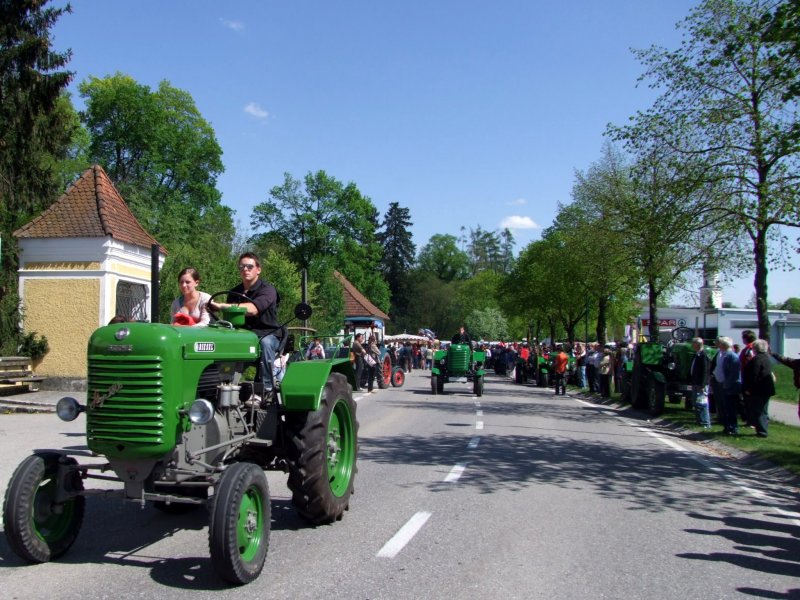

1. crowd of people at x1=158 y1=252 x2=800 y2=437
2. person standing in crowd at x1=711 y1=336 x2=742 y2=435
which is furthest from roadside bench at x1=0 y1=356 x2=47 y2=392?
person standing in crowd at x1=711 y1=336 x2=742 y2=435

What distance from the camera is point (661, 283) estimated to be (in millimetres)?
27484

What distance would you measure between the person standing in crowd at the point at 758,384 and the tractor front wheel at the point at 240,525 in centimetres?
1000

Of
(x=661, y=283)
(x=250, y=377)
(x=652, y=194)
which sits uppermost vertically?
(x=652, y=194)

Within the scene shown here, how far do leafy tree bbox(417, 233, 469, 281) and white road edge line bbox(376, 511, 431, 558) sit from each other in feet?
344

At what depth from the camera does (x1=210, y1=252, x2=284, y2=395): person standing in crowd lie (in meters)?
6.11

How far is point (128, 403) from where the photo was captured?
479cm

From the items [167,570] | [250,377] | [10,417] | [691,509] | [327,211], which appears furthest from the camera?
[327,211]

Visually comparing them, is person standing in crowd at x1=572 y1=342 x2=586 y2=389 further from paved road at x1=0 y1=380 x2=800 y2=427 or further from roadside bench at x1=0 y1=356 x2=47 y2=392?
roadside bench at x1=0 y1=356 x2=47 y2=392

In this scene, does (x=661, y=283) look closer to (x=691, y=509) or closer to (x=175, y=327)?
(x=691, y=509)

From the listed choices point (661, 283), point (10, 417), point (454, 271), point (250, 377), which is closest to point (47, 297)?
point (10, 417)

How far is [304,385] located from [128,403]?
1.56 meters

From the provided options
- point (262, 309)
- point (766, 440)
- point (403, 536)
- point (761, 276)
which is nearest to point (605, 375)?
point (761, 276)

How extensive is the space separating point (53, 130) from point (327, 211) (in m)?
37.3

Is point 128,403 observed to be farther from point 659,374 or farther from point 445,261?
point 445,261
